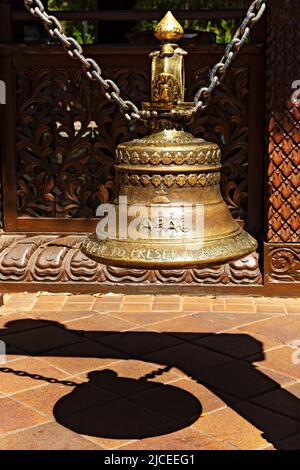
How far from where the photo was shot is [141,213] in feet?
7.98

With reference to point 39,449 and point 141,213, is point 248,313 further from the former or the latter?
point 141,213

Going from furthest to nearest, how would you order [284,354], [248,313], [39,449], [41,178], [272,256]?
[41,178], [272,256], [248,313], [284,354], [39,449]

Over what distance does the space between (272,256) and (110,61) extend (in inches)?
67.3

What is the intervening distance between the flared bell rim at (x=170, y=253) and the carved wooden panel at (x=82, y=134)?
3131 millimetres

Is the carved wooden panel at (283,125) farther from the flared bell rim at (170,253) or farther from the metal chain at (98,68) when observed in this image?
the flared bell rim at (170,253)

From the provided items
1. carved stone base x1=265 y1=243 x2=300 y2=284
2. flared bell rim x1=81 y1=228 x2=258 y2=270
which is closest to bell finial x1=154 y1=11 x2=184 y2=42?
flared bell rim x1=81 y1=228 x2=258 y2=270

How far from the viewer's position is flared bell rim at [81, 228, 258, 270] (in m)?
2.32

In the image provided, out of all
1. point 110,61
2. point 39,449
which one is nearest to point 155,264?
point 39,449

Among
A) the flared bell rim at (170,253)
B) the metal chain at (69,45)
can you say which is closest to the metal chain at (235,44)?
the metal chain at (69,45)

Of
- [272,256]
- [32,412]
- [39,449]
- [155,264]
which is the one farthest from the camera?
[272,256]

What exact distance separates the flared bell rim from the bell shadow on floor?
3.30 feet

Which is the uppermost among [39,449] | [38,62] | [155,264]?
[38,62]

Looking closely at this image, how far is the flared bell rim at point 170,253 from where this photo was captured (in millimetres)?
2322

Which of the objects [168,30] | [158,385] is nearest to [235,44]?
[168,30]
